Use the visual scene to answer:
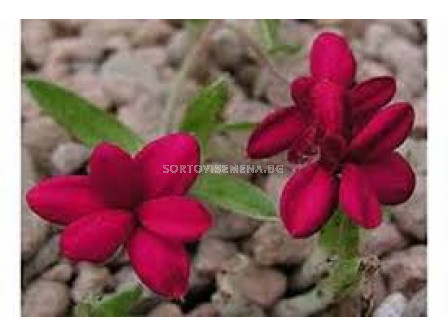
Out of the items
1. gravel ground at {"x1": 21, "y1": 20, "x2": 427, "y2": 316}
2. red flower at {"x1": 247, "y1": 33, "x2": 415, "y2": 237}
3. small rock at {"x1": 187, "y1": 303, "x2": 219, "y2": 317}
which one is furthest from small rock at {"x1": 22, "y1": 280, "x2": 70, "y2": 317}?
red flower at {"x1": 247, "y1": 33, "x2": 415, "y2": 237}

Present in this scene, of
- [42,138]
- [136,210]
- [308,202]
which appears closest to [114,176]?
[136,210]

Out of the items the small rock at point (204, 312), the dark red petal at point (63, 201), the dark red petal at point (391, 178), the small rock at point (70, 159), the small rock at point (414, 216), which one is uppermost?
the small rock at point (70, 159)

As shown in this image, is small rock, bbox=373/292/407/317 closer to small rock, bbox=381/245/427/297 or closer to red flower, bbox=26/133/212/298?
small rock, bbox=381/245/427/297

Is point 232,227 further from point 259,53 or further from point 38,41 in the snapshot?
point 38,41

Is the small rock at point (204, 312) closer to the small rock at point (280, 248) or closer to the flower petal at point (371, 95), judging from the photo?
the small rock at point (280, 248)

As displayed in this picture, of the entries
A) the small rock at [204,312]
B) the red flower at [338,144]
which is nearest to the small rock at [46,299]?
the small rock at [204,312]
